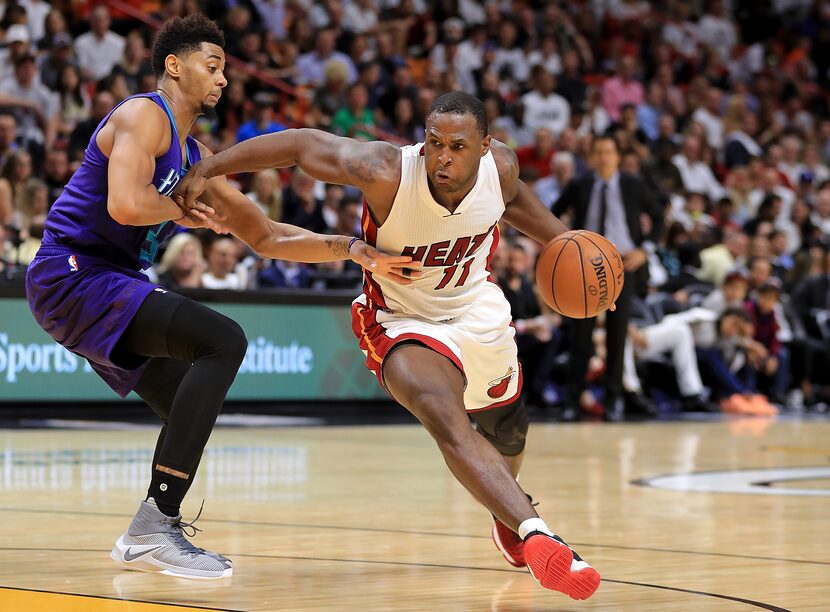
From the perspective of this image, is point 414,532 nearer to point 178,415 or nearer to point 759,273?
point 178,415

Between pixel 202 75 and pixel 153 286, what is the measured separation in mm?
745

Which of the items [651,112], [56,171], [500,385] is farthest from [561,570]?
[651,112]

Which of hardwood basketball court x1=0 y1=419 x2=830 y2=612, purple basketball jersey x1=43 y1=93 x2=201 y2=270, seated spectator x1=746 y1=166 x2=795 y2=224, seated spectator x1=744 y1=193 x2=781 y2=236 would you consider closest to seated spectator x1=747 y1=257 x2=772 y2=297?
seated spectator x1=744 y1=193 x2=781 y2=236

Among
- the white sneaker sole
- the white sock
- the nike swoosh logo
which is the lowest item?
the white sneaker sole

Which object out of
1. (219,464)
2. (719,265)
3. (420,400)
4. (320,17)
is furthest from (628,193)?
(420,400)

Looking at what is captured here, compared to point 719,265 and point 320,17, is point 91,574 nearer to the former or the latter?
point 719,265

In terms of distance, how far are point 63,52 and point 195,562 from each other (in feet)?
30.9

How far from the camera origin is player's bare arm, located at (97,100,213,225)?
4465 millimetres

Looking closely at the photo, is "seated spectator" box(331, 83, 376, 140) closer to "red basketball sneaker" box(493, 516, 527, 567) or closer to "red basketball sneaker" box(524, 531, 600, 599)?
"red basketball sneaker" box(493, 516, 527, 567)

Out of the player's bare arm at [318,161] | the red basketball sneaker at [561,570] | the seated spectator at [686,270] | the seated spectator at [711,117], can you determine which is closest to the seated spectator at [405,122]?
the seated spectator at [686,270]

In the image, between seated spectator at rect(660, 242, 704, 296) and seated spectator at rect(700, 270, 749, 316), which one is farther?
seated spectator at rect(660, 242, 704, 296)

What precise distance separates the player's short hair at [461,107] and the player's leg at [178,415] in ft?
3.34

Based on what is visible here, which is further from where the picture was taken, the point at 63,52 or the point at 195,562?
the point at 63,52

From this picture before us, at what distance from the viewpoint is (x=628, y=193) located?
1153 cm
